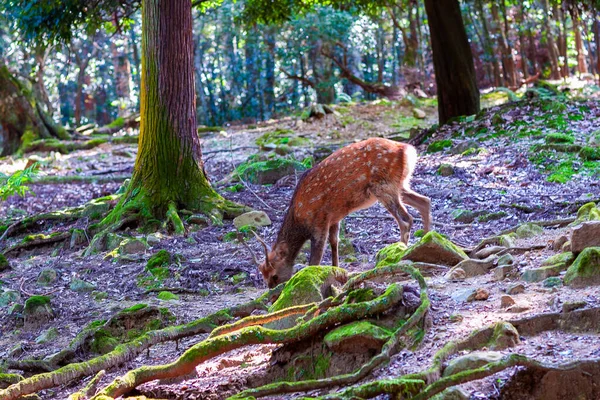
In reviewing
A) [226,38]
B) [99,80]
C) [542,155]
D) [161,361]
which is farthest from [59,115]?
[161,361]

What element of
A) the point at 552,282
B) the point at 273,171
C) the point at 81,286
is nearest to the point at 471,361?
the point at 552,282

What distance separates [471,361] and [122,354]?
2769mm

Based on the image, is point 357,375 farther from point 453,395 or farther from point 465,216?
point 465,216

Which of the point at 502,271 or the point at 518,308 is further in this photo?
the point at 502,271

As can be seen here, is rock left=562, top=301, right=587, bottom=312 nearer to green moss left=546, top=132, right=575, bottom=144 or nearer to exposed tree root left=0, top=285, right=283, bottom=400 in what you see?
exposed tree root left=0, top=285, right=283, bottom=400

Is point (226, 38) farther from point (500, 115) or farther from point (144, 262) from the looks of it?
point (144, 262)

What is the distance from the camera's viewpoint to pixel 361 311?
4867mm

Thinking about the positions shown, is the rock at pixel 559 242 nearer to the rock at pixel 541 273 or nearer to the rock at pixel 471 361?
the rock at pixel 541 273

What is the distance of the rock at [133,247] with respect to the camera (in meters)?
9.87

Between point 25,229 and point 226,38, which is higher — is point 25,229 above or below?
below

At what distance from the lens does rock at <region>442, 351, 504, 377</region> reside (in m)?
3.91

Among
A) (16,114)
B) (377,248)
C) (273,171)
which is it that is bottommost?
(377,248)

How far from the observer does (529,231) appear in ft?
23.7

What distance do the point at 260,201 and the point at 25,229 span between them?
3495 millimetres
